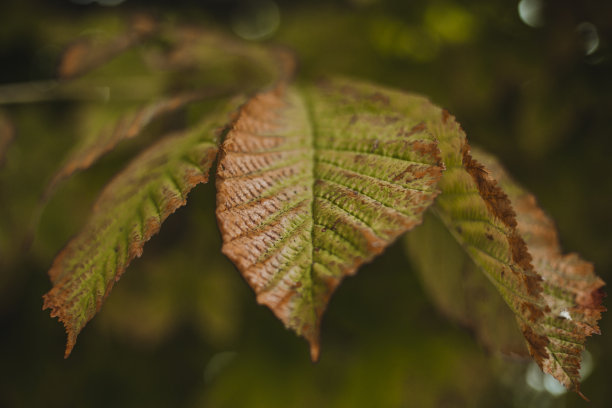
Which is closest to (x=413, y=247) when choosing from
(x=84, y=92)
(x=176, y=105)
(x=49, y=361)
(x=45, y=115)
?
(x=176, y=105)

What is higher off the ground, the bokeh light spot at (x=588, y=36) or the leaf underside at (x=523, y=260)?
the bokeh light spot at (x=588, y=36)

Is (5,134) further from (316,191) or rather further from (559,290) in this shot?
(559,290)

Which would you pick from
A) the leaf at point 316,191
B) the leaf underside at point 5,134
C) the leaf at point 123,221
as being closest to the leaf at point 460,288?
the leaf at point 316,191

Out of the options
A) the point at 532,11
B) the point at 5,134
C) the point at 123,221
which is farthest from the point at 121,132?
the point at 532,11

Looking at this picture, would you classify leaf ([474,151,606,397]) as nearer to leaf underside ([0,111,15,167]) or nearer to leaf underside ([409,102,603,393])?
→ leaf underside ([409,102,603,393])

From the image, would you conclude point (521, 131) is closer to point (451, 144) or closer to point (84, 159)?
point (451, 144)

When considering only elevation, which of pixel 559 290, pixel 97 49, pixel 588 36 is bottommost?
pixel 97 49

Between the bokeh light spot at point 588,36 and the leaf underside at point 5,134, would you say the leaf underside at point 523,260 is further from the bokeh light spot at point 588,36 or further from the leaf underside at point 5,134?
the leaf underside at point 5,134
